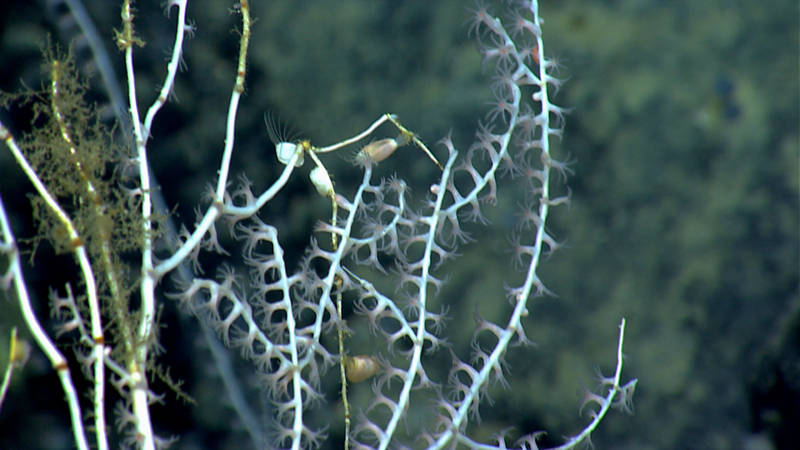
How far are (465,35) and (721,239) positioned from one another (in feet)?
4.09

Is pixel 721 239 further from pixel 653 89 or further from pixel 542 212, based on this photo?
pixel 542 212

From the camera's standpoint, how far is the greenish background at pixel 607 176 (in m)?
2.35

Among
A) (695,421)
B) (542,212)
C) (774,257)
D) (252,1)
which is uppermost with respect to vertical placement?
(252,1)

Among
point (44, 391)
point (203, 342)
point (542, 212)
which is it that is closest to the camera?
point (542, 212)

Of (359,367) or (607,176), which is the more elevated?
(359,367)

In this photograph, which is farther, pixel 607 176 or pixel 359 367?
pixel 607 176

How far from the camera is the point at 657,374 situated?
8.41 ft

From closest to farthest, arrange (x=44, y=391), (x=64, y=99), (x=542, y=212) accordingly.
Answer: (x=64, y=99), (x=542, y=212), (x=44, y=391)

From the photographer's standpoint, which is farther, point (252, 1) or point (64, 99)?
point (252, 1)

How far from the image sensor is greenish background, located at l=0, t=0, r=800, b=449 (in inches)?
92.4

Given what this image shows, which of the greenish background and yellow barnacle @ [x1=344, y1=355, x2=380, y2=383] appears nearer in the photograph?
yellow barnacle @ [x1=344, y1=355, x2=380, y2=383]

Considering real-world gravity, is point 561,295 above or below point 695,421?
above

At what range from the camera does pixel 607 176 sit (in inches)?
98.8

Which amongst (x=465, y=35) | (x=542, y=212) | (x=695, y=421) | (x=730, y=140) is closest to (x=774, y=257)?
(x=730, y=140)
